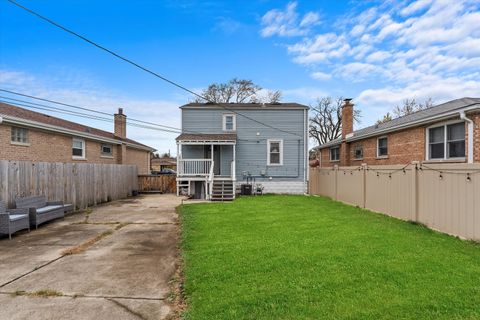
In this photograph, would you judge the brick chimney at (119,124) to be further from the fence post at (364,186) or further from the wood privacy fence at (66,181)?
the fence post at (364,186)

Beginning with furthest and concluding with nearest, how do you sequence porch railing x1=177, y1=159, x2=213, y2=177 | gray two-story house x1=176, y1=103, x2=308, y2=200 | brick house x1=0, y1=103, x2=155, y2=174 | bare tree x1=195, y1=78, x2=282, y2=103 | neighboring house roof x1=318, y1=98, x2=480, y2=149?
bare tree x1=195, y1=78, x2=282, y2=103
gray two-story house x1=176, y1=103, x2=308, y2=200
porch railing x1=177, y1=159, x2=213, y2=177
brick house x1=0, y1=103, x2=155, y2=174
neighboring house roof x1=318, y1=98, x2=480, y2=149

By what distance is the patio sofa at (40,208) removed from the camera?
8055mm

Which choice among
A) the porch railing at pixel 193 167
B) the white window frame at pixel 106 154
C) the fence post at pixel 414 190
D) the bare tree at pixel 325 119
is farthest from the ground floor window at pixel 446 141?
the bare tree at pixel 325 119

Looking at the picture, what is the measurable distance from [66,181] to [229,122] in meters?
9.73

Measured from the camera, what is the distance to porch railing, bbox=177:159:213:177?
16.2 m

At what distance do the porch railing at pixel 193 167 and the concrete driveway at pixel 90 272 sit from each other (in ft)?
26.5

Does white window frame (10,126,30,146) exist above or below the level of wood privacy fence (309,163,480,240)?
above

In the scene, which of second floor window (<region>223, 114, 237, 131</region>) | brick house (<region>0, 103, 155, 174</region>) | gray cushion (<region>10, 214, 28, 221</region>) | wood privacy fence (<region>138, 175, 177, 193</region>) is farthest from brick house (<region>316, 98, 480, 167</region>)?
brick house (<region>0, 103, 155, 174</region>)

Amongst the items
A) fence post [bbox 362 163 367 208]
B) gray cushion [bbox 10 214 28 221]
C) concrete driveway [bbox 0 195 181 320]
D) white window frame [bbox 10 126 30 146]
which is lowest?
concrete driveway [bbox 0 195 181 320]

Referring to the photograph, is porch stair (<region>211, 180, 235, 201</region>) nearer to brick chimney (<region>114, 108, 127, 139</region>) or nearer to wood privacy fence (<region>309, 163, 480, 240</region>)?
wood privacy fence (<region>309, 163, 480, 240</region>)

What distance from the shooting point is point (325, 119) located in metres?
44.3

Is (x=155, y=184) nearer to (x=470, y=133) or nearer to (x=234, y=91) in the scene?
(x=470, y=133)

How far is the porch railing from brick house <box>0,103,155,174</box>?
5.28 metres

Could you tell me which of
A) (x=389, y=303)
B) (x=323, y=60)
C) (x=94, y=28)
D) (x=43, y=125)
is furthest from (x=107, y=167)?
(x=389, y=303)
